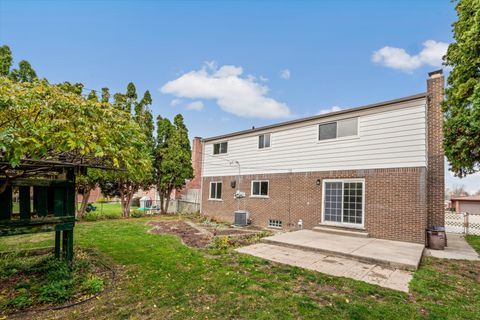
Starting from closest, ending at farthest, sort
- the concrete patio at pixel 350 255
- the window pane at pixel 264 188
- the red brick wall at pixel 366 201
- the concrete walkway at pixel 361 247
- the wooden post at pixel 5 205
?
the wooden post at pixel 5 205, the concrete patio at pixel 350 255, the concrete walkway at pixel 361 247, the red brick wall at pixel 366 201, the window pane at pixel 264 188

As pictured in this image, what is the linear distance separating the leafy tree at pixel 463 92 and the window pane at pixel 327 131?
3.74m

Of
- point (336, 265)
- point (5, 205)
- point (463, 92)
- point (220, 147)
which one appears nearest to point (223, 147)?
point (220, 147)

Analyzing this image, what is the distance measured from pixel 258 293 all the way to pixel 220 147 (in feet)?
39.5

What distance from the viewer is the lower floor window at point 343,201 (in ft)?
31.9

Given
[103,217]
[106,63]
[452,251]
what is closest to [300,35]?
[106,63]

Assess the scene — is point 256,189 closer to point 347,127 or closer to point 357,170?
point 357,170

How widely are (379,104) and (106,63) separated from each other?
12.0m

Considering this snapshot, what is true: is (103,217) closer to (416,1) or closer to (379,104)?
(379,104)

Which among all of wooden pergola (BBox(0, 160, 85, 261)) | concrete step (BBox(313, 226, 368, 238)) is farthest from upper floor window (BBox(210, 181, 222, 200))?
wooden pergola (BBox(0, 160, 85, 261))

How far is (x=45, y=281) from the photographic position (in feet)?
14.3

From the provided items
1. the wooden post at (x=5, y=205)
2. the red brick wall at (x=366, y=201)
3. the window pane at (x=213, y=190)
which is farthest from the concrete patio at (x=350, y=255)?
the window pane at (x=213, y=190)

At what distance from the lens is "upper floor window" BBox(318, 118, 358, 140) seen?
1009cm

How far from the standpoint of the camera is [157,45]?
42.1ft

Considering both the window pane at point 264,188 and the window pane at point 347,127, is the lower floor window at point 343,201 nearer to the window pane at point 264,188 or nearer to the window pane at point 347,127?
the window pane at point 347,127
